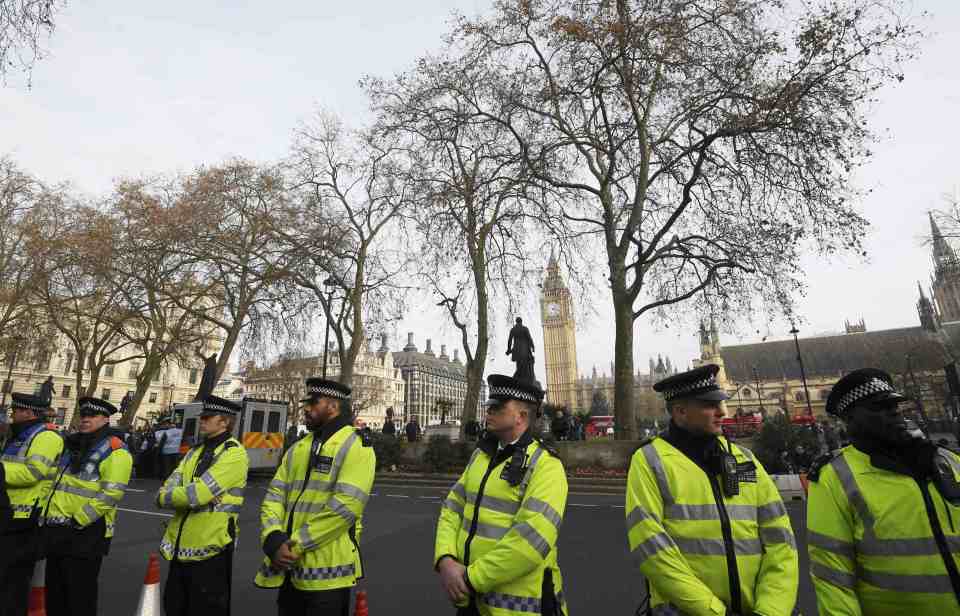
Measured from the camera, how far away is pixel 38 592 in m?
3.63

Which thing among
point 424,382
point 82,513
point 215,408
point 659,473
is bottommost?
point 82,513

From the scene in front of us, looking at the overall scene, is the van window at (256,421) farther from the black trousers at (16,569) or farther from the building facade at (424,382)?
the building facade at (424,382)

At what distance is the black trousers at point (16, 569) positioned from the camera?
13.9 feet

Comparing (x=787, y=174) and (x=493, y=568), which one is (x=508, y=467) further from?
(x=787, y=174)

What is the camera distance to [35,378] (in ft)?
170

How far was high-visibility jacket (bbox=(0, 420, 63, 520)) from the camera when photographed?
4.50 metres

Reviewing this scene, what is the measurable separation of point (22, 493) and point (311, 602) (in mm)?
3580

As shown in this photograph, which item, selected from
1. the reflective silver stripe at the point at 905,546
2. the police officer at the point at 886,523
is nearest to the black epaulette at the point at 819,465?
the police officer at the point at 886,523

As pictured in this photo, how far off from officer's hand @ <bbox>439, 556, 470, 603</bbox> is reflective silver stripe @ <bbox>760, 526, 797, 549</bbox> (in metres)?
1.43

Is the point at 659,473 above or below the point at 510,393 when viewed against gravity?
below

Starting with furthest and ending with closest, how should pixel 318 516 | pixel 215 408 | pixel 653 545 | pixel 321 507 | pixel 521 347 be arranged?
pixel 521 347, pixel 215 408, pixel 321 507, pixel 318 516, pixel 653 545

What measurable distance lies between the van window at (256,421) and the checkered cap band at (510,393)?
17.4 m

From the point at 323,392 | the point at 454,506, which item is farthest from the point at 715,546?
the point at 323,392

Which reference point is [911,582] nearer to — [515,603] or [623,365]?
[515,603]
